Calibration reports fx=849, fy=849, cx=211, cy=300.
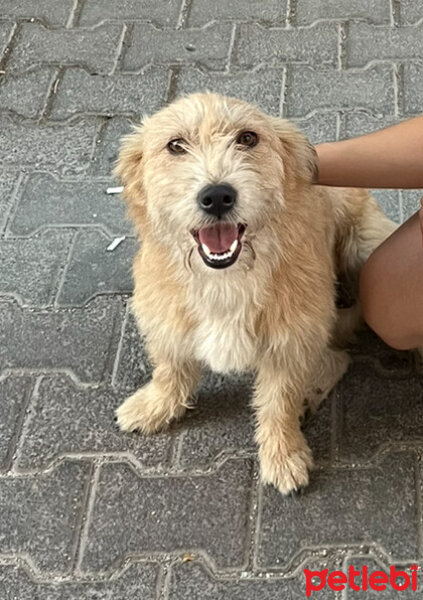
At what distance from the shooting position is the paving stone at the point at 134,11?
13.0 ft

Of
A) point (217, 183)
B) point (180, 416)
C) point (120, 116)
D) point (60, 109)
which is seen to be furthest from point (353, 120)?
point (217, 183)

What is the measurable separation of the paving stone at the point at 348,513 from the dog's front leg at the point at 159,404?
371mm

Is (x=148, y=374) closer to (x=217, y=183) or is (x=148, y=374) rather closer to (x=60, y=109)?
(x=217, y=183)

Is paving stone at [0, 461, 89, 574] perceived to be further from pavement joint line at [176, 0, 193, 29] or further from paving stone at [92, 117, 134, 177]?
pavement joint line at [176, 0, 193, 29]

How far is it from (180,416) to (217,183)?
3.18 feet

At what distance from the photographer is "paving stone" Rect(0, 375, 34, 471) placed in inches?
101

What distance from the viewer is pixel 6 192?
10.8ft

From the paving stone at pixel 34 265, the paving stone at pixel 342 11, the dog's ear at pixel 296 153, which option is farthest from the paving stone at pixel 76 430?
the paving stone at pixel 342 11

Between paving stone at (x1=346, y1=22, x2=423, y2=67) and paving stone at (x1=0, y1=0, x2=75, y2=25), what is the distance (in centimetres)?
135

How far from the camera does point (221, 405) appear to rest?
104 inches

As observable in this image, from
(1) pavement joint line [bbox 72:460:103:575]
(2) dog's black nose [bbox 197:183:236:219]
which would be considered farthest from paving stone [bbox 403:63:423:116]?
(1) pavement joint line [bbox 72:460:103:575]

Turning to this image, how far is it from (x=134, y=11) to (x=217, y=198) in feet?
8.12

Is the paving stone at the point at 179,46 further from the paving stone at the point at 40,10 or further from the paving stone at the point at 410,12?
the paving stone at the point at 410,12

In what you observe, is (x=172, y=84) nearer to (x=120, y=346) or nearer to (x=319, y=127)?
(x=319, y=127)
